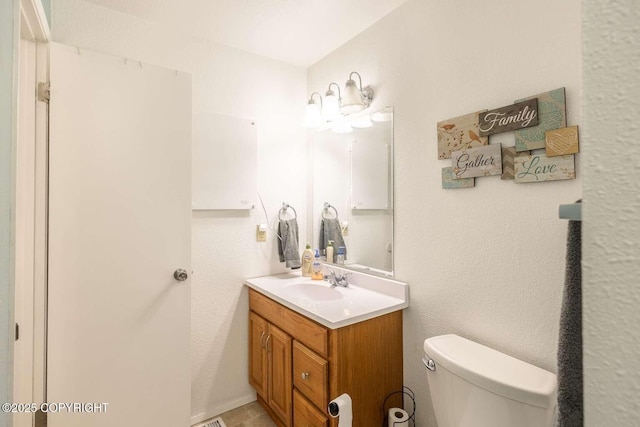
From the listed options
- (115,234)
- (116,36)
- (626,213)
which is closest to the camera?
(626,213)

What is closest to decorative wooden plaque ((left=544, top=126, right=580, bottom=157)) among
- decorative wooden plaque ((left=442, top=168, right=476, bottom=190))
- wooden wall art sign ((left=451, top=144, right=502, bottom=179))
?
wooden wall art sign ((left=451, top=144, right=502, bottom=179))

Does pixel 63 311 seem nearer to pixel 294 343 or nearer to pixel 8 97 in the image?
pixel 8 97

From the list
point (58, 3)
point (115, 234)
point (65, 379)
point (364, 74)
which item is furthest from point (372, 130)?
point (65, 379)

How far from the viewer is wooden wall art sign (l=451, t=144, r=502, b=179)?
47.3 inches

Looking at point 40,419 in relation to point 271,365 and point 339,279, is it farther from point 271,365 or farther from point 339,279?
point 339,279

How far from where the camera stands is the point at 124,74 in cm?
146

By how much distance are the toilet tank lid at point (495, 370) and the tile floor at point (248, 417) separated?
4.18 ft

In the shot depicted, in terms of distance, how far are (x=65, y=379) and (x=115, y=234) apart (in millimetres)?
676

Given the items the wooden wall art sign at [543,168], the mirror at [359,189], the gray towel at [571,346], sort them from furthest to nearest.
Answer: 1. the mirror at [359,189]
2. the wooden wall art sign at [543,168]
3. the gray towel at [571,346]

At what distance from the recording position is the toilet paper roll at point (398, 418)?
53.2 inches

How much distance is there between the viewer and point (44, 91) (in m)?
1.31

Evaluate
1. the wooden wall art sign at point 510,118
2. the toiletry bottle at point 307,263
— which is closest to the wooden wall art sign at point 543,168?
the wooden wall art sign at point 510,118

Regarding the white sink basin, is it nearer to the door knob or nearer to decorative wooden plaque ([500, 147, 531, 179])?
the door knob

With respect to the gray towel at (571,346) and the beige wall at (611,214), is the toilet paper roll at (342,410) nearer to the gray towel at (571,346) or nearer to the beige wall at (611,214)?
the gray towel at (571,346)
